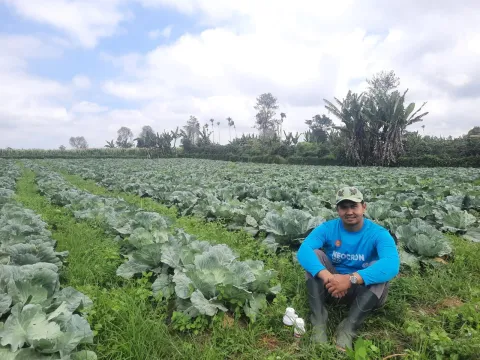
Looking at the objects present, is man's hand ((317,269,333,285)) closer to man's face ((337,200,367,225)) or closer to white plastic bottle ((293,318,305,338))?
white plastic bottle ((293,318,305,338))

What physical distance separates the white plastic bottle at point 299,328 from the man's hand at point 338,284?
14.8 inches

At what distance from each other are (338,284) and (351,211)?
0.66 m

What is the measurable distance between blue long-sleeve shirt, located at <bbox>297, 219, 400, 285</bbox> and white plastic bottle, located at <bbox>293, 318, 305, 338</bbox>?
16.4 inches

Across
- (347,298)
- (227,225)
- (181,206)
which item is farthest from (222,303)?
(181,206)

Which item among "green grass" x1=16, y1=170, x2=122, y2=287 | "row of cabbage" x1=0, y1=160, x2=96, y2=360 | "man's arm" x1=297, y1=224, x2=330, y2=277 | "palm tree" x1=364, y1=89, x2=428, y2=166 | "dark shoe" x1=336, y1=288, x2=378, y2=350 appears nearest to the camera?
"row of cabbage" x1=0, y1=160, x2=96, y2=360

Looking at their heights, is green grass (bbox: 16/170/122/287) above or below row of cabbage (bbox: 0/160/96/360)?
below

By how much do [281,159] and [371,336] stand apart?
33760 millimetres

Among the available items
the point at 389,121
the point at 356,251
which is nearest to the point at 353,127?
the point at 389,121

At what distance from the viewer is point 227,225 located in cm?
630

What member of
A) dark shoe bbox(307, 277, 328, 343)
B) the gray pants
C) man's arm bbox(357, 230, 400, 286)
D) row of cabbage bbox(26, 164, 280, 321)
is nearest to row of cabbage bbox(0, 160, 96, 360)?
row of cabbage bbox(26, 164, 280, 321)

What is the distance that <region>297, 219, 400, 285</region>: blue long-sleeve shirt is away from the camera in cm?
271

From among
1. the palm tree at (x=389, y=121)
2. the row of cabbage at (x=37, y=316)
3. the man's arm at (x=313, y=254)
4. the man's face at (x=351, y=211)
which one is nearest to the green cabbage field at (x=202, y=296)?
the row of cabbage at (x=37, y=316)

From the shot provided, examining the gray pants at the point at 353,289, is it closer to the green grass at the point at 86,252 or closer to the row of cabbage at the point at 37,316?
the row of cabbage at the point at 37,316

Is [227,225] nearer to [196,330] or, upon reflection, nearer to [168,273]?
[168,273]
